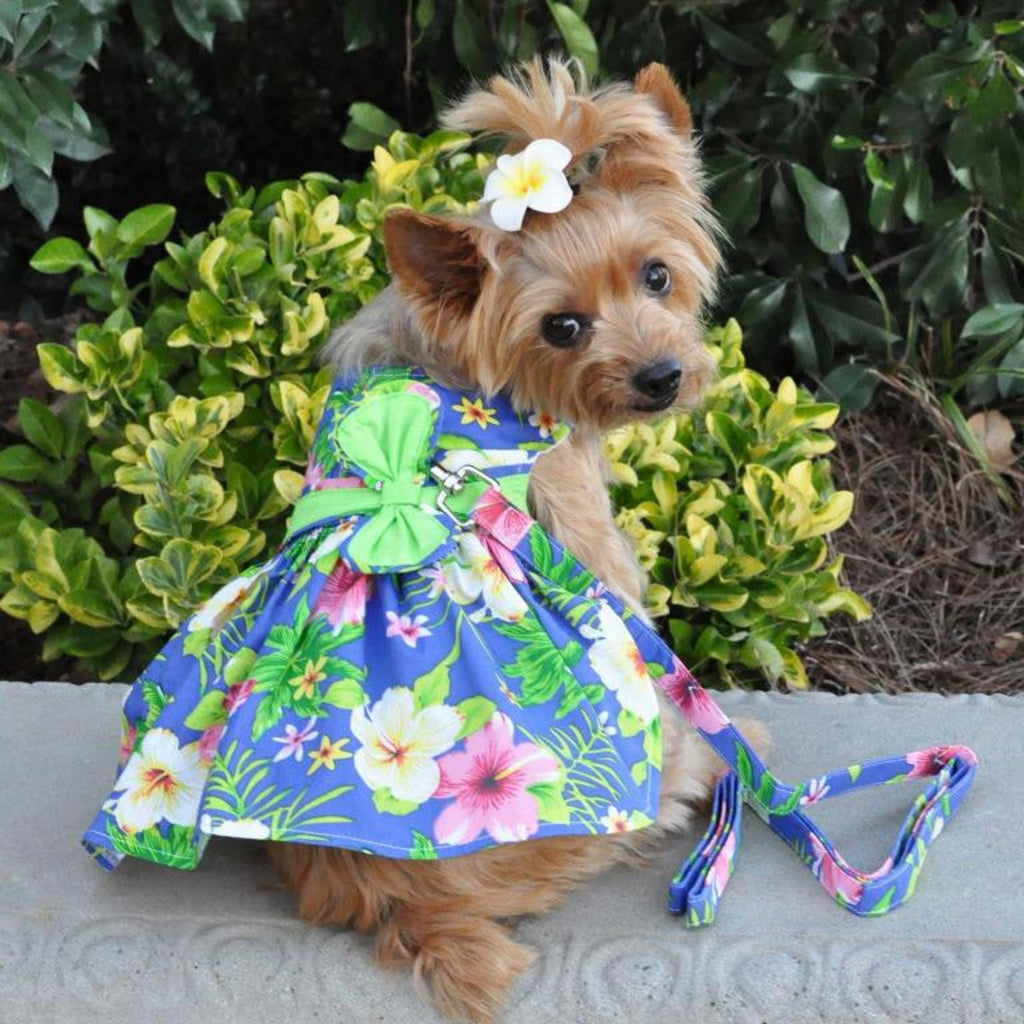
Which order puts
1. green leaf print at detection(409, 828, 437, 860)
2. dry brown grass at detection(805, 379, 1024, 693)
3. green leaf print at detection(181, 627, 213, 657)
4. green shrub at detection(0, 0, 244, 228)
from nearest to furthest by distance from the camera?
green leaf print at detection(409, 828, 437, 860), green leaf print at detection(181, 627, 213, 657), green shrub at detection(0, 0, 244, 228), dry brown grass at detection(805, 379, 1024, 693)

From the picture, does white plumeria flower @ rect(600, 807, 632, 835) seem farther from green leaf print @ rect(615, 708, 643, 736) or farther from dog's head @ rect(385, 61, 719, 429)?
dog's head @ rect(385, 61, 719, 429)

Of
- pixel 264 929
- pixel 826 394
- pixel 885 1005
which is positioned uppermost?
pixel 264 929

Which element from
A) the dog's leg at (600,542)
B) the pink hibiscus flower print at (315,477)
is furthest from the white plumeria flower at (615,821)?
the pink hibiscus flower print at (315,477)

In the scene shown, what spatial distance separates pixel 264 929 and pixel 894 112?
8.21ft

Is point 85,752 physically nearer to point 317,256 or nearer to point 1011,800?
point 317,256

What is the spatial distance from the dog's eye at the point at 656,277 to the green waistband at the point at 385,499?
1.18 feet

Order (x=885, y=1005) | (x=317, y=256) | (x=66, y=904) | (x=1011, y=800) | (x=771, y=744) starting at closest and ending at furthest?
(x=885, y=1005) → (x=66, y=904) → (x=1011, y=800) → (x=771, y=744) → (x=317, y=256)

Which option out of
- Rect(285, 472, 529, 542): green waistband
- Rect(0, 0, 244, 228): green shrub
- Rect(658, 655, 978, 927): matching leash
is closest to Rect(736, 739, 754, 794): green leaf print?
Rect(658, 655, 978, 927): matching leash

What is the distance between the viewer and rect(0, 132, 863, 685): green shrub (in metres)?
3.36

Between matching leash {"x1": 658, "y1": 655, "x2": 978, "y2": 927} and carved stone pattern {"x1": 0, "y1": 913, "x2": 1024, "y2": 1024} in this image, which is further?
matching leash {"x1": 658, "y1": 655, "x2": 978, "y2": 927}

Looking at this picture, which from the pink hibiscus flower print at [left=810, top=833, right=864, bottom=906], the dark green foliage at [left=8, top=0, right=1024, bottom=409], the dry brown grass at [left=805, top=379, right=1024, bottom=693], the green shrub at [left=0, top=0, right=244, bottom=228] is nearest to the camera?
the pink hibiscus flower print at [left=810, top=833, right=864, bottom=906]

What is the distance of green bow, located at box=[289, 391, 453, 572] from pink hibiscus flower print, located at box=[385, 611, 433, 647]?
81 mm

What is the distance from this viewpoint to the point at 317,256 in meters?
3.62

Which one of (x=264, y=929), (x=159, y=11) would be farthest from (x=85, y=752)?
(x=159, y=11)
